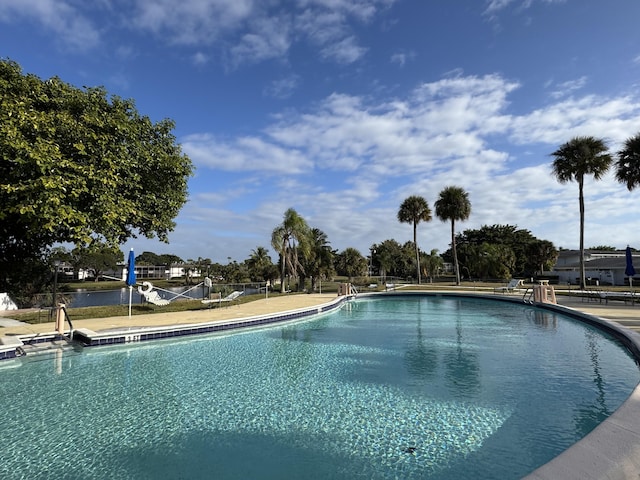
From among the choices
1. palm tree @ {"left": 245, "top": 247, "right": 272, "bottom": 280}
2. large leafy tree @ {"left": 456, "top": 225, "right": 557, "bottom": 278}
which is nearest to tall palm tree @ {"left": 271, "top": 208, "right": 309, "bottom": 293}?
palm tree @ {"left": 245, "top": 247, "right": 272, "bottom": 280}

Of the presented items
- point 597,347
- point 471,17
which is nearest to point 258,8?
point 471,17

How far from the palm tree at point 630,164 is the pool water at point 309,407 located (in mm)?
16199

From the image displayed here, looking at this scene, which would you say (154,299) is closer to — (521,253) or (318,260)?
(318,260)

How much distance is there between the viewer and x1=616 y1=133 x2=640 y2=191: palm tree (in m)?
20.3

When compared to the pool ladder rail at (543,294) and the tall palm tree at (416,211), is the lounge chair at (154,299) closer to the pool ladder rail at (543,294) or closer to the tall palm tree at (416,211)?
the pool ladder rail at (543,294)

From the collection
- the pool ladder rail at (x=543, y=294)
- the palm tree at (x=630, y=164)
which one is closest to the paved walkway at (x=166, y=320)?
the pool ladder rail at (x=543, y=294)

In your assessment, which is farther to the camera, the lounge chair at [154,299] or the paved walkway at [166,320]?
the lounge chair at [154,299]

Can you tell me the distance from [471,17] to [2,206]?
47.9ft

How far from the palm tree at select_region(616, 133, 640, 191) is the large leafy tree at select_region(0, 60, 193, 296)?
80.5 ft

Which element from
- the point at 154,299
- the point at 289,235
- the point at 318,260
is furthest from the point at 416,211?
the point at 154,299

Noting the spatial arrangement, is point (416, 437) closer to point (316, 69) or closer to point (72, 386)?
point (72, 386)

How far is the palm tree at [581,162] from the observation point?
24.6m

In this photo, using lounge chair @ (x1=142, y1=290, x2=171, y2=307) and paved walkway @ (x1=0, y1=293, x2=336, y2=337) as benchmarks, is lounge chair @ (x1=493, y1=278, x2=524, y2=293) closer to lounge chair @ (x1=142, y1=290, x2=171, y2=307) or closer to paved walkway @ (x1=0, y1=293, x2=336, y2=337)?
paved walkway @ (x1=0, y1=293, x2=336, y2=337)

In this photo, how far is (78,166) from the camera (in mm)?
8320
